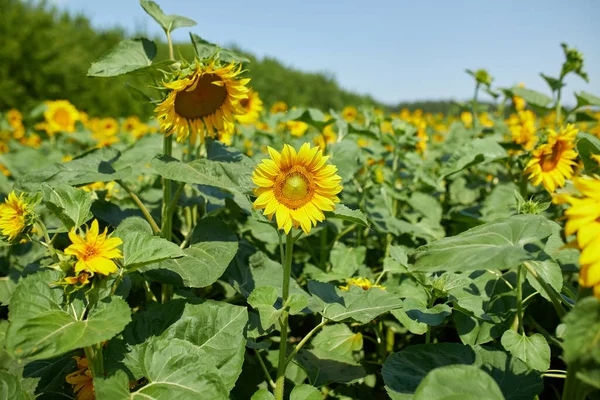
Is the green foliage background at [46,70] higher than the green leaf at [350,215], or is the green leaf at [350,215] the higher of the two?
the green leaf at [350,215]

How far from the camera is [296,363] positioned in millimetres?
1796

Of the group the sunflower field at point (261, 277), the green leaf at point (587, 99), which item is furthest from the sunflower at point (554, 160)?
the green leaf at point (587, 99)

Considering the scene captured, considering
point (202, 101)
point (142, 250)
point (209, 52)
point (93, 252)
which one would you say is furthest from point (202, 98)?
point (93, 252)

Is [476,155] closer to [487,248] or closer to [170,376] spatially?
[487,248]

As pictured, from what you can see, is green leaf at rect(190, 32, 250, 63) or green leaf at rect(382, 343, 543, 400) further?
green leaf at rect(190, 32, 250, 63)

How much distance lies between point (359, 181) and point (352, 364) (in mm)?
1511

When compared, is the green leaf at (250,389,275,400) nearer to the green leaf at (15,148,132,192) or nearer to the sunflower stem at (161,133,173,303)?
the sunflower stem at (161,133,173,303)

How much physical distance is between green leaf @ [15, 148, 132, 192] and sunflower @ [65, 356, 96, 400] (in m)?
0.70

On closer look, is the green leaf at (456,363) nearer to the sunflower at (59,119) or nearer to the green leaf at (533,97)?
the green leaf at (533,97)

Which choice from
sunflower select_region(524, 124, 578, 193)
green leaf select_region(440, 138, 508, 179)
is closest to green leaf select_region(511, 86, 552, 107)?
green leaf select_region(440, 138, 508, 179)

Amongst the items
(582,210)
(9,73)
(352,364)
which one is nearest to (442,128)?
(352,364)

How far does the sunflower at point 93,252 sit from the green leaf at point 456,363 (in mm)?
842

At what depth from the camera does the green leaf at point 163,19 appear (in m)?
1.92

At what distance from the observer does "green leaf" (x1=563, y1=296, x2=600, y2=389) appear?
88 centimetres
